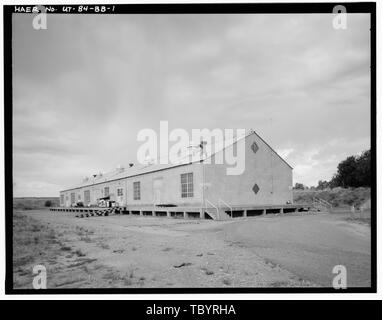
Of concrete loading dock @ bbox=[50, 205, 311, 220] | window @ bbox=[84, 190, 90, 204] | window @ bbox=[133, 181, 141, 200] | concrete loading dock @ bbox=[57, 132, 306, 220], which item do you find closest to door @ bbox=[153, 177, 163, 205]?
concrete loading dock @ bbox=[57, 132, 306, 220]

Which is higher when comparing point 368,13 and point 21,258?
point 368,13

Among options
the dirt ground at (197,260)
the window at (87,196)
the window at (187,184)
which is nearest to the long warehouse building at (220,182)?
the window at (187,184)

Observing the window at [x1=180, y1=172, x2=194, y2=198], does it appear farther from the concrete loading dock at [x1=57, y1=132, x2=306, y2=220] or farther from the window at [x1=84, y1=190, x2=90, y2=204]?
the window at [x1=84, y1=190, x2=90, y2=204]

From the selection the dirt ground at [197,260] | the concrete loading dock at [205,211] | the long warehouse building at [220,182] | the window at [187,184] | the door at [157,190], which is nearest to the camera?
the dirt ground at [197,260]

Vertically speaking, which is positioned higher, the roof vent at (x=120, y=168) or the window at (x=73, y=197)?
the roof vent at (x=120, y=168)

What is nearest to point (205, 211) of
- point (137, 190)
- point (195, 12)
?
point (137, 190)

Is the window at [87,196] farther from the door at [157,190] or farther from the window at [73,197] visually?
the door at [157,190]

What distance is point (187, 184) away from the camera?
1908 cm

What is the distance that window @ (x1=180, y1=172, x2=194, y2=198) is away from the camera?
18.7 meters

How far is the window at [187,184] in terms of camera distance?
61.5ft

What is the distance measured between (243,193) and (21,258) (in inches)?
577

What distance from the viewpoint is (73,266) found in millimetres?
5840
